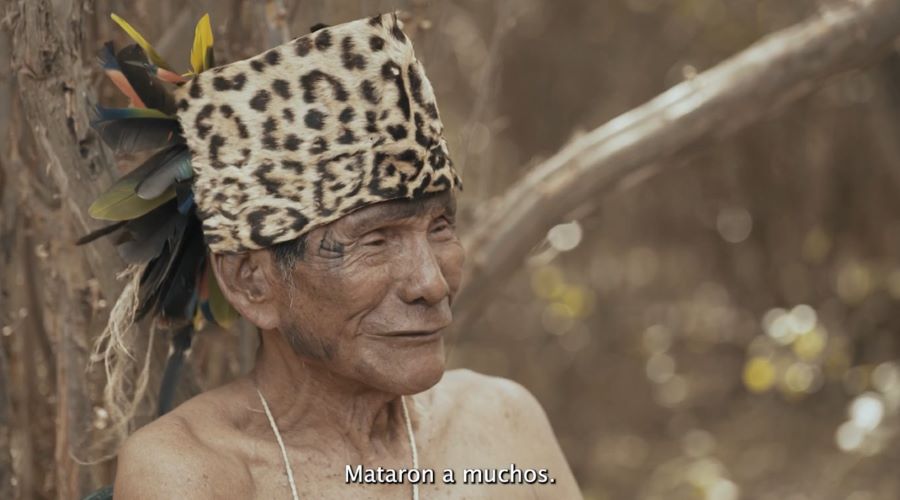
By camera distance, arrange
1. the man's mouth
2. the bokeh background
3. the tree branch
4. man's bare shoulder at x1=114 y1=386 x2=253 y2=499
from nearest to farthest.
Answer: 1. man's bare shoulder at x1=114 y1=386 x2=253 y2=499
2. the man's mouth
3. the tree branch
4. the bokeh background

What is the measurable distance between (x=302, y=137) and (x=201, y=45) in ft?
1.00

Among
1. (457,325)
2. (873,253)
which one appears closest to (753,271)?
(873,253)

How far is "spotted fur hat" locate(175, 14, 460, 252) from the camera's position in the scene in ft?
8.34

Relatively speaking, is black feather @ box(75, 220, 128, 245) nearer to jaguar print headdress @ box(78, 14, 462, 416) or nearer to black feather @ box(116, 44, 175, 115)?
jaguar print headdress @ box(78, 14, 462, 416)

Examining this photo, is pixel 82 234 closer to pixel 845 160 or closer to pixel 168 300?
pixel 168 300

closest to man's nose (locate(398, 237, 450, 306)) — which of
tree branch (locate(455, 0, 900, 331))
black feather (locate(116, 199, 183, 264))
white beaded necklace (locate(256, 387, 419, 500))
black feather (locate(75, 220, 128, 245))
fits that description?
white beaded necklace (locate(256, 387, 419, 500))

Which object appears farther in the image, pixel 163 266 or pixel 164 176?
pixel 163 266

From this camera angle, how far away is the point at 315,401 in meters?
2.73

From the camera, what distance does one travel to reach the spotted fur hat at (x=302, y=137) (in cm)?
254

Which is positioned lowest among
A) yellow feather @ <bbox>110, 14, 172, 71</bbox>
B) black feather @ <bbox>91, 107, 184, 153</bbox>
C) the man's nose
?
the man's nose

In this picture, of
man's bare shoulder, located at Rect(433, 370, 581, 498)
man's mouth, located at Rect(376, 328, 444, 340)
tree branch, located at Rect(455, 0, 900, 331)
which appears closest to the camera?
man's mouth, located at Rect(376, 328, 444, 340)

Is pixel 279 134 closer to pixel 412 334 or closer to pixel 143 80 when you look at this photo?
pixel 143 80

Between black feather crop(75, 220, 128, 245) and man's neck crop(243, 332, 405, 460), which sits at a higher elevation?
black feather crop(75, 220, 128, 245)

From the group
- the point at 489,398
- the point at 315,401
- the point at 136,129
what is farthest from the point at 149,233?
the point at 489,398
